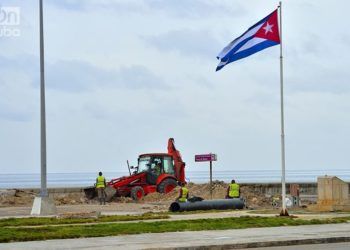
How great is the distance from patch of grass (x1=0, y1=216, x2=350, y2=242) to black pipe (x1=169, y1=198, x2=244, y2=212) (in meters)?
5.56

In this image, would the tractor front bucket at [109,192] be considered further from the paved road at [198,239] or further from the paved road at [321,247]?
the paved road at [321,247]

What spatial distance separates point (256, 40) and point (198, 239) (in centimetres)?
933

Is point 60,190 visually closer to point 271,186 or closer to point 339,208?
point 271,186

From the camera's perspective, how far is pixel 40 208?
28.9 meters

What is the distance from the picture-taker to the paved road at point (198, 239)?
720 inches

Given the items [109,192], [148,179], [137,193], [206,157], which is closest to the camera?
[206,157]

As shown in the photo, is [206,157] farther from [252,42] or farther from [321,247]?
[321,247]

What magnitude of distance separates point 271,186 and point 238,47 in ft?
93.6

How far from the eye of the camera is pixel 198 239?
19.8 m

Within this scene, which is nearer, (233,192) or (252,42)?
(252,42)

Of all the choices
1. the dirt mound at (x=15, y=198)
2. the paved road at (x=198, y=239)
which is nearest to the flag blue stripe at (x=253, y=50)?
the paved road at (x=198, y=239)

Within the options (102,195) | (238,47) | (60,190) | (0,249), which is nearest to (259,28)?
(238,47)

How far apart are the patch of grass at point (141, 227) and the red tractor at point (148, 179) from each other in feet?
60.4

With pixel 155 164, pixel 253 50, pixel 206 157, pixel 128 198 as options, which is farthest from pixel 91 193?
pixel 253 50
